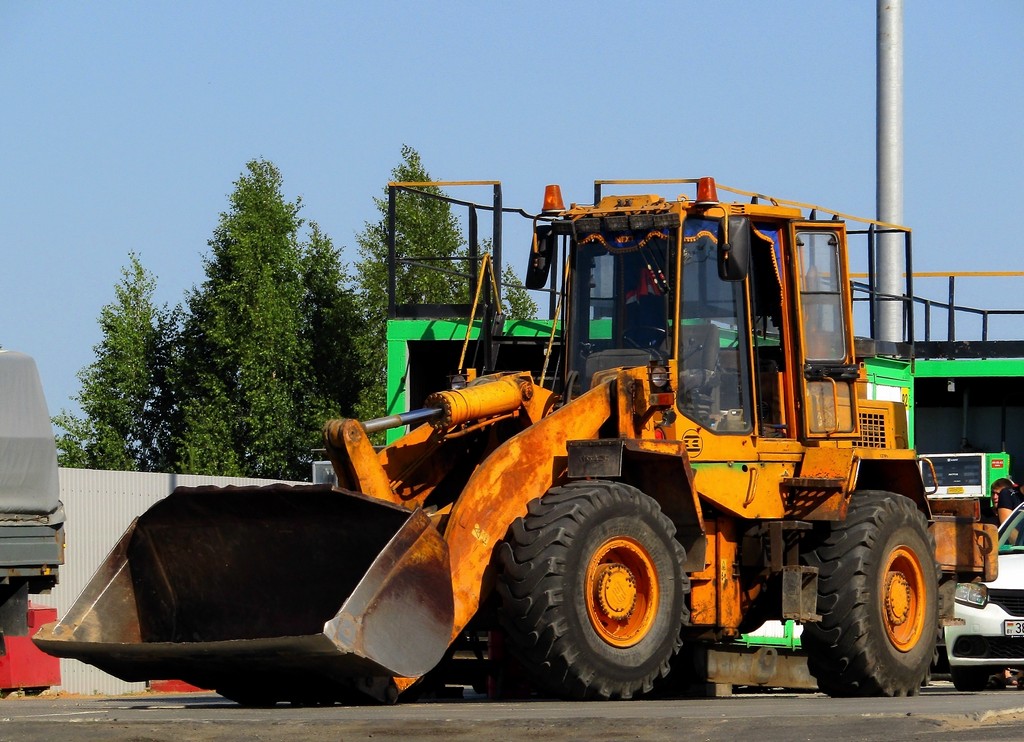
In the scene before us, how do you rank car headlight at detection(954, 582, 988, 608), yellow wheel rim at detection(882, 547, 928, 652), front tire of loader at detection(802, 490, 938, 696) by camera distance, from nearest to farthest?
front tire of loader at detection(802, 490, 938, 696)
yellow wheel rim at detection(882, 547, 928, 652)
car headlight at detection(954, 582, 988, 608)

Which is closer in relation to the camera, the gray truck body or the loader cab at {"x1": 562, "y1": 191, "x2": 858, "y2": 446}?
the loader cab at {"x1": 562, "y1": 191, "x2": 858, "y2": 446}

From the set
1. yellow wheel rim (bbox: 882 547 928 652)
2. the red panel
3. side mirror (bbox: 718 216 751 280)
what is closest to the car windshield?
yellow wheel rim (bbox: 882 547 928 652)

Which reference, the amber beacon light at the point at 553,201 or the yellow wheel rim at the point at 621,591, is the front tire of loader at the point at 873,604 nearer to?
the yellow wheel rim at the point at 621,591

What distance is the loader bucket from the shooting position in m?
9.56

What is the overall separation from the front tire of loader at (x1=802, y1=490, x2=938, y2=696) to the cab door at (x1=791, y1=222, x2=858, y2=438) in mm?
636

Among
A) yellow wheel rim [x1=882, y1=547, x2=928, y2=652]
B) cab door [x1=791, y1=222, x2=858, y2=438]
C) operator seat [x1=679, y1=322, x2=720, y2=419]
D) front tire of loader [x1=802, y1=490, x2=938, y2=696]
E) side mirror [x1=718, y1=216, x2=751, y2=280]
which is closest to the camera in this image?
side mirror [x1=718, y1=216, x2=751, y2=280]

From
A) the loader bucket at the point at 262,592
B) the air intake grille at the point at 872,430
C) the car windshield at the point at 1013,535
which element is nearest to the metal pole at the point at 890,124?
the car windshield at the point at 1013,535

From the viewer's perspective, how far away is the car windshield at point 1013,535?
55.2ft

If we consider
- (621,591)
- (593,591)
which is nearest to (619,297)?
(621,591)

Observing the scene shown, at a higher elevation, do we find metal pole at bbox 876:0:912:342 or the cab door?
metal pole at bbox 876:0:912:342

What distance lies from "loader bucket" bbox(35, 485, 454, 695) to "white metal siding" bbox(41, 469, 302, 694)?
38.2 ft

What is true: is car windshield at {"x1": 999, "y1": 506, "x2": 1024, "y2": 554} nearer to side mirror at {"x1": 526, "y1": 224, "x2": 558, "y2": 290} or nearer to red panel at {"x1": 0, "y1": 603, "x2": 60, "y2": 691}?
side mirror at {"x1": 526, "y1": 224, "x2": 558, "y2": 290}

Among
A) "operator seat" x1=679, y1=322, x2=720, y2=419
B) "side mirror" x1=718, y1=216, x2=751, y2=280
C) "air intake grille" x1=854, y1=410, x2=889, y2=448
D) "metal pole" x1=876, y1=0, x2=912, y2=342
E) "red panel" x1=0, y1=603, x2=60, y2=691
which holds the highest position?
"metal pole" x1=876, y1=0, x2=912, y2=342

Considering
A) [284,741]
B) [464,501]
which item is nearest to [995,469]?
[464,501]
